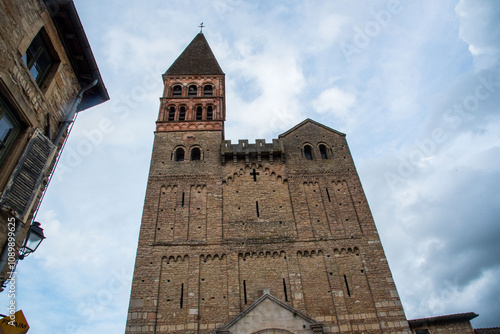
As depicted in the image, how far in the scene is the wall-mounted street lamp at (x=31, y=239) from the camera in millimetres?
6629

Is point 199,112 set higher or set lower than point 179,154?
higher

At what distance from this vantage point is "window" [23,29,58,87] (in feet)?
23.7

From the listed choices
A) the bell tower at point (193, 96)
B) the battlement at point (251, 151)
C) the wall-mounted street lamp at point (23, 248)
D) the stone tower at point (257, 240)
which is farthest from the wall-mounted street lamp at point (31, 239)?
the bell tower at point (193, 96)

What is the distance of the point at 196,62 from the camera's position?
27969mm

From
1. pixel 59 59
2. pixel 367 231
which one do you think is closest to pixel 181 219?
pixel 367 231

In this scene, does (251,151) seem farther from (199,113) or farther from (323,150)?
(199,113)

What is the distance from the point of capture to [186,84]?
25062 mm

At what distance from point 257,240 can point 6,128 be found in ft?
39.5

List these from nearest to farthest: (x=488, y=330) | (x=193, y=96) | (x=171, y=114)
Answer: (x=488, y=330) < (x=171, y=114) < (x=193, y=96)

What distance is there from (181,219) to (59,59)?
10511mm

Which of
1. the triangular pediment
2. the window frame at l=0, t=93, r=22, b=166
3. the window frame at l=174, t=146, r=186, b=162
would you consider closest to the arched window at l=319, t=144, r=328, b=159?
the window frame at l=174, t=146, r=186, b=162

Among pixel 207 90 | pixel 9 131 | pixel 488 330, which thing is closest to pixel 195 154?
pixel 207 90

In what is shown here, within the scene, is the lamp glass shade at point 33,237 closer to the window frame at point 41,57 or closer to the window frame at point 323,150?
the window frame at point 41,57

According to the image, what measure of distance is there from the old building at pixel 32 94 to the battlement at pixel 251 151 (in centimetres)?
1160
